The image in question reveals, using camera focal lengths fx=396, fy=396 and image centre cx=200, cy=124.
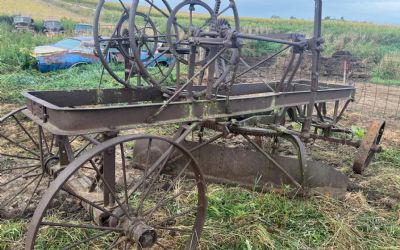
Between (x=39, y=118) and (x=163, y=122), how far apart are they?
0.84 m

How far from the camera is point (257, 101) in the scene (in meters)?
3.42

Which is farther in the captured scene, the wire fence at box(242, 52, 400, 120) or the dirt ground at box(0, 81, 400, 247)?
the wire fence at box(242, 52, 400, 120)

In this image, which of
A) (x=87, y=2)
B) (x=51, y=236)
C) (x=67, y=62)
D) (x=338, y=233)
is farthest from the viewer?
(x=87, y=2)

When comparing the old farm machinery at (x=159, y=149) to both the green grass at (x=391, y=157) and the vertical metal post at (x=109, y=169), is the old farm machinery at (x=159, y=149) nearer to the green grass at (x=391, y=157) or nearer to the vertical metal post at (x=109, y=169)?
the vertical metal post at (x=109, y=169)

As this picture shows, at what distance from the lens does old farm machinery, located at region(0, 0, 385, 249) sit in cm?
253

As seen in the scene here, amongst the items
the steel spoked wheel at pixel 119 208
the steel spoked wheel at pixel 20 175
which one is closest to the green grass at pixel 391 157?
the steel spoked wheel at pixel 119 208

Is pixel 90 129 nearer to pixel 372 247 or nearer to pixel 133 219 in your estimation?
pixel 133 219

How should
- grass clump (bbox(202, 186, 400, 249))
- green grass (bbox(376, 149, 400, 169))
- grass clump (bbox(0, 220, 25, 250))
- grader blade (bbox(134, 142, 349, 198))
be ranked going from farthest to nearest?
green grass (bbox(376, 149, 400, 169)) → grader blade (bbox(134, 142, 349, 198)) → grass clump (bbox(202, 186, 400, 249)) → grass clump (bbox(0, 220, 25, 250))

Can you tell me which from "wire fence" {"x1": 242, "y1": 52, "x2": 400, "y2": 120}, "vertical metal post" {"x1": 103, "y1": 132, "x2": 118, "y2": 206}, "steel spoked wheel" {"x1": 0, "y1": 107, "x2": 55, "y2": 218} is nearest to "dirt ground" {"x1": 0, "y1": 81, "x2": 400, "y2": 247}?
"wire fence" {"x1": 242, "y1": 52, "x2": 400, "y2": 120}

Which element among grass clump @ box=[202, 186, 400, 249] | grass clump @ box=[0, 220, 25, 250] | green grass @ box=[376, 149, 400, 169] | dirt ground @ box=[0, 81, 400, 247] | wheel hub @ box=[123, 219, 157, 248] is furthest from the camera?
green grass @ box=[376, 149, 400, 169]

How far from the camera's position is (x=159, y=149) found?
→ 164 inches

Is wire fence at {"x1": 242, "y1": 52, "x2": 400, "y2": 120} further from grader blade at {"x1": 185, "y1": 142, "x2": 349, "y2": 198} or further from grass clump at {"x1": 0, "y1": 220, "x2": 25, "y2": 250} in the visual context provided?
grass clump at {"x1": 0, "y1": 220, "x2": 25, "y2": 250}

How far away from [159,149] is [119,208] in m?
1.56

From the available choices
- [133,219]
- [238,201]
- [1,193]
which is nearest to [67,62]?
[1,193]
